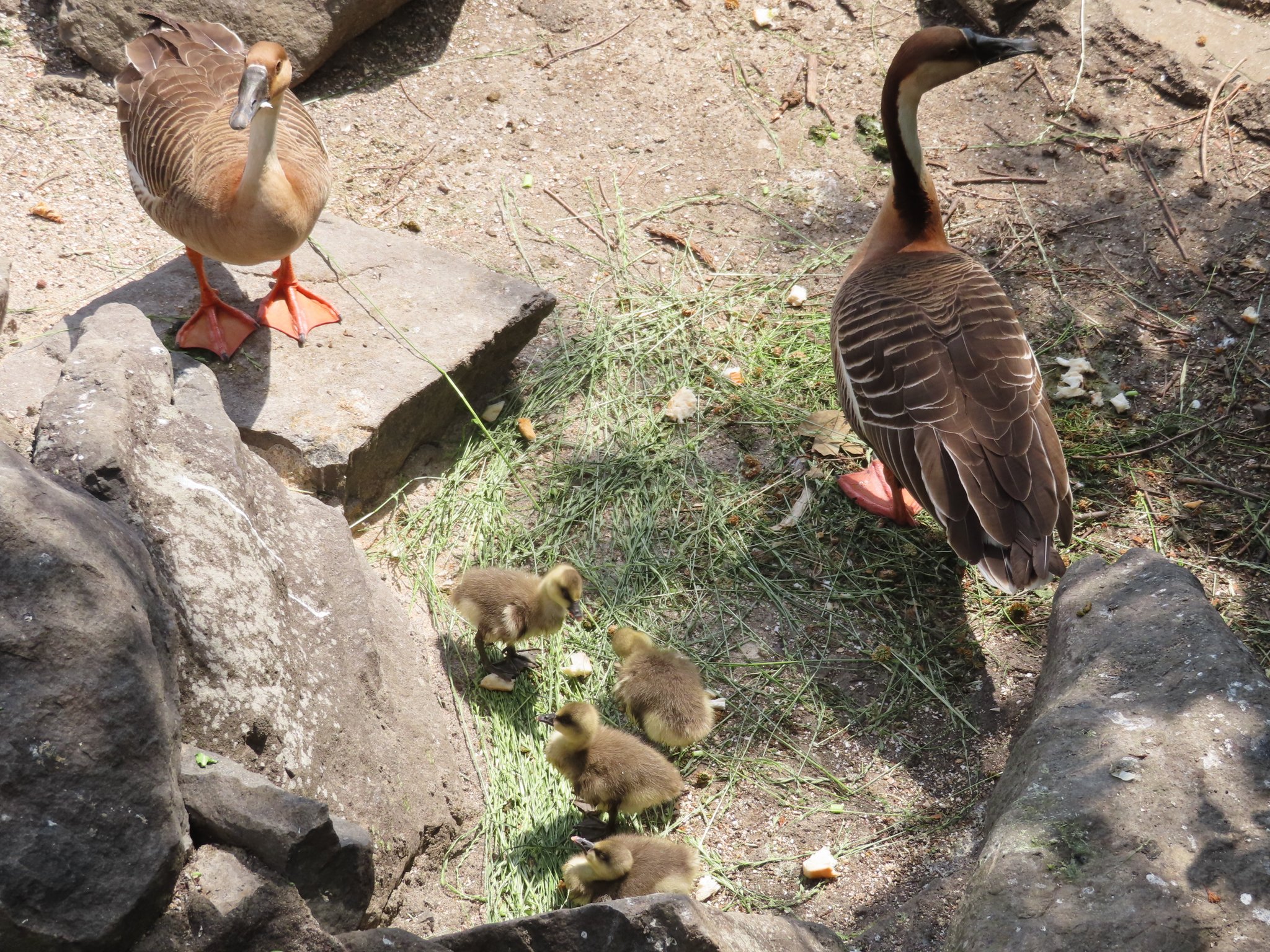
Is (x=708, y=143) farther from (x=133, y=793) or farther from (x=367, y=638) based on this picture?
(x=133, y=793)

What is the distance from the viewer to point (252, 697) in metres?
2.94

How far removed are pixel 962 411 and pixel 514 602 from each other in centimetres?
191

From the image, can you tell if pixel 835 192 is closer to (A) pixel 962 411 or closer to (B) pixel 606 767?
(A) pixel 962 411

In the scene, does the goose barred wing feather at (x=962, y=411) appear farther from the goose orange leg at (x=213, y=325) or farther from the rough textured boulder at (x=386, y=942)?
the goose orange leg at (x=213, y=325)

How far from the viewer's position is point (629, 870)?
3.32m

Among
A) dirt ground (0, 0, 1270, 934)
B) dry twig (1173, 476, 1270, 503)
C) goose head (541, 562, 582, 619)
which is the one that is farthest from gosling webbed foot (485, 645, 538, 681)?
dry twig (1173, 476, 1270, 503)

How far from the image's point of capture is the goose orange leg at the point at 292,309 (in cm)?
487

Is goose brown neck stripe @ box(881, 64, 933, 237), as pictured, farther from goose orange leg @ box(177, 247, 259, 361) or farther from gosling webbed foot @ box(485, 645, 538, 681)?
goose orange leg @ box(177, 247, 259, 361)

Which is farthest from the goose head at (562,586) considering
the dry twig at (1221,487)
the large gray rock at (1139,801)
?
the dry twig at (1221,487)

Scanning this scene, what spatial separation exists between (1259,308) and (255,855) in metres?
5.43

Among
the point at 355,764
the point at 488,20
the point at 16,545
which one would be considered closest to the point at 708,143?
the point at 488,20

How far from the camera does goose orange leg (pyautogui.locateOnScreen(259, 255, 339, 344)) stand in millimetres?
4871

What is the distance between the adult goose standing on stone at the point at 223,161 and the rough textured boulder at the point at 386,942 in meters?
2.92

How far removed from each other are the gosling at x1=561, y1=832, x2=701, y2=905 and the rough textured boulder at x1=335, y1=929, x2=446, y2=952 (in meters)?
0.96
